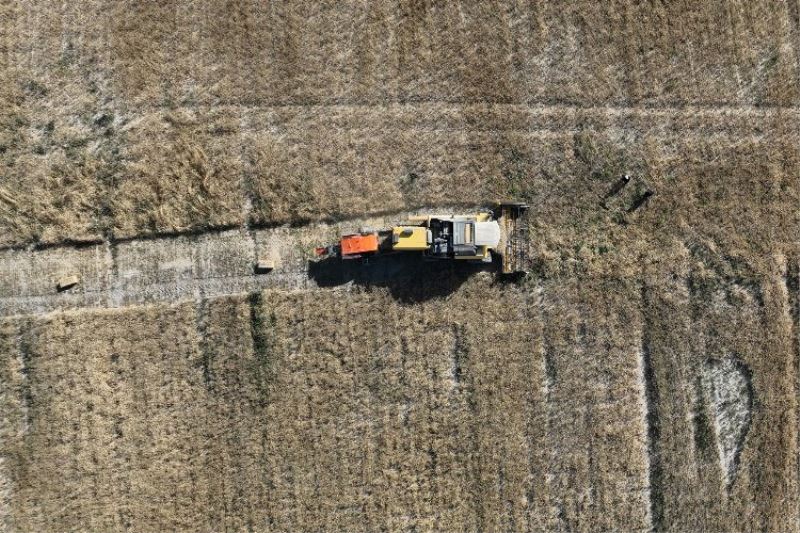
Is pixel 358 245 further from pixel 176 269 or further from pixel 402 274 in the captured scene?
pixel 176 269

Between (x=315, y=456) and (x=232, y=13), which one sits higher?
(x=232, y=13)

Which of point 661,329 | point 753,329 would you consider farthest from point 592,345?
point 753,329

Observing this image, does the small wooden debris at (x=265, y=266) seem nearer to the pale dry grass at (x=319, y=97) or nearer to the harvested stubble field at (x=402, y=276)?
the harvested stubble field at (x=402, y=276)

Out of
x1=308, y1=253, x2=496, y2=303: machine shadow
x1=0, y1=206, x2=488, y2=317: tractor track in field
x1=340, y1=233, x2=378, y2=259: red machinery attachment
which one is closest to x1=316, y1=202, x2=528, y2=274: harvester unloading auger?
x1=340, y1=233, x2=378, y2=259: red machinery attachment

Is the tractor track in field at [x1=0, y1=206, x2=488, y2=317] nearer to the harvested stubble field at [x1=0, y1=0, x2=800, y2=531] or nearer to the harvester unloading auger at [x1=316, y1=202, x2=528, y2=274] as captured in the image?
the harvested stubble field at [x1=0, y1=0, x2=800, y2=531]

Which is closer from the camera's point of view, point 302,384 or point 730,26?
point 302,384

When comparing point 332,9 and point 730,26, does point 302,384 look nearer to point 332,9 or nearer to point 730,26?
point 332,9
